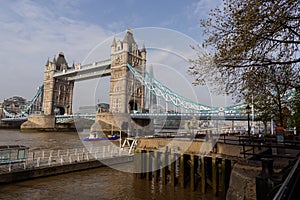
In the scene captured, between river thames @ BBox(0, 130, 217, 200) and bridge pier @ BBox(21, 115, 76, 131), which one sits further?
bridge pier @ BBox(21, 115, 76, 131)

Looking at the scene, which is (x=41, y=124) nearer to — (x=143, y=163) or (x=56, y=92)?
(x=56, y=92)

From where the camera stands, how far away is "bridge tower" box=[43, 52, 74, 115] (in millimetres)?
79750

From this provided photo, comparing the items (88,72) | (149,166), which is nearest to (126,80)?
(88,72)

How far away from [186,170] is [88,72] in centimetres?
6990

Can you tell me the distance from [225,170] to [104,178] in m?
6.89

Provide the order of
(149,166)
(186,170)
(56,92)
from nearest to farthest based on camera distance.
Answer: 1. (186,170)
2. (149,166)
3. (56,92)

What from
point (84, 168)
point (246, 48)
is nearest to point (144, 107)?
point (84, 168)

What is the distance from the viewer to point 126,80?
5128cm

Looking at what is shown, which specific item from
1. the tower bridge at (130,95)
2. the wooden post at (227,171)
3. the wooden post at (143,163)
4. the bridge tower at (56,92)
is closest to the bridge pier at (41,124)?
the tower bridge at (130,95)

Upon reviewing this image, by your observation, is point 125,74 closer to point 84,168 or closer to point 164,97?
point 164,97

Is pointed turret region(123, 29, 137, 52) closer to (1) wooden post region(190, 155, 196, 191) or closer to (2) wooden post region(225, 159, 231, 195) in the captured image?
(1) wooden post region(190, 155, 196, 191)

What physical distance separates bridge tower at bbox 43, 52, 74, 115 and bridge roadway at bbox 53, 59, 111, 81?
2703 millimetres

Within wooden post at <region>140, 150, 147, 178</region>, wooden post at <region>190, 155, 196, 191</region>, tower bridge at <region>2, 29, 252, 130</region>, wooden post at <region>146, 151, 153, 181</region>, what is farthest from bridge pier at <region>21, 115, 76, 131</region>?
wooden post at <region>190, 155, 196, 191</region>

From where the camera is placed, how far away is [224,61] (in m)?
6.98
